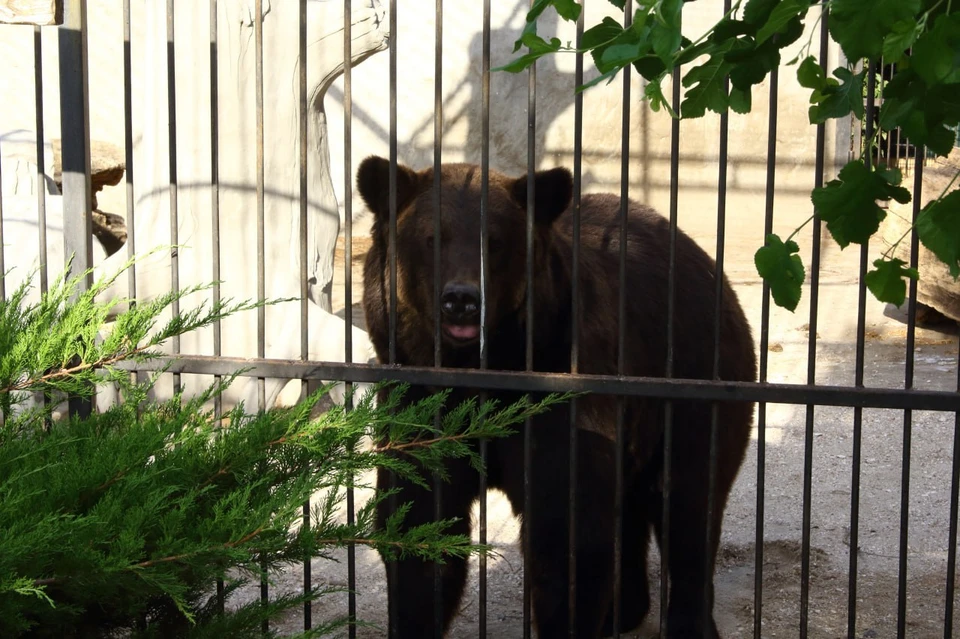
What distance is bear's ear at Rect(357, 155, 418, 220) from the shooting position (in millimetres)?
3694

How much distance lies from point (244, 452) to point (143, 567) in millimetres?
445

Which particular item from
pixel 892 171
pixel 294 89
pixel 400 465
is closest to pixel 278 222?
pixel 294 89

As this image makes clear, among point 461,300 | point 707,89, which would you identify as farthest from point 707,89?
point 461,300

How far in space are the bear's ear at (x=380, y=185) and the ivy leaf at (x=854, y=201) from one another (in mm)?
2221

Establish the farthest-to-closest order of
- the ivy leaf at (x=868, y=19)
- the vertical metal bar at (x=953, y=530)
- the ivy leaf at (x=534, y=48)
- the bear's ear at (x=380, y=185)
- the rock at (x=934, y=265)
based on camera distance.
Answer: the rock at (x=934, y=265)
the bear's ear at (x=380, y=185)
the vertical metal bar at (x=953, y=530)
the ivy leaf at (x=534, y=48)
the ivy leaf at (x=868, y=19)

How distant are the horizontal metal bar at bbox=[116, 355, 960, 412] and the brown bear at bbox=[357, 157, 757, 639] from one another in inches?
A: 6.4

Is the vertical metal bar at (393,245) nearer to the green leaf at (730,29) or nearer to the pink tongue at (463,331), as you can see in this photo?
the pink tongue at (463,331)

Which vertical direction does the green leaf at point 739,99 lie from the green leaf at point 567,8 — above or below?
below

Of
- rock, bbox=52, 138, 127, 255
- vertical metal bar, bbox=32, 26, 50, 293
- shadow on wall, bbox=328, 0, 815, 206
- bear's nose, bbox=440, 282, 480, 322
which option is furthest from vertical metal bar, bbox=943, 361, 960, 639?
shadow on wall, bbox=328, 0, 815, 206

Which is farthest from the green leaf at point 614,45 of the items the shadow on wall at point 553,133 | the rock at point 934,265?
the shadow on wall at point 553,133

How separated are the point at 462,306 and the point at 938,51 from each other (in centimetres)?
218

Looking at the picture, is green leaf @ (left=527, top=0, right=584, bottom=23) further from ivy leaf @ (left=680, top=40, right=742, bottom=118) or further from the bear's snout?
the bear's snout

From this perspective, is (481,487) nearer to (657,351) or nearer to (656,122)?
(657,351)

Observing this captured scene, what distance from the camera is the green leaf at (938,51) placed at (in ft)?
4.71
